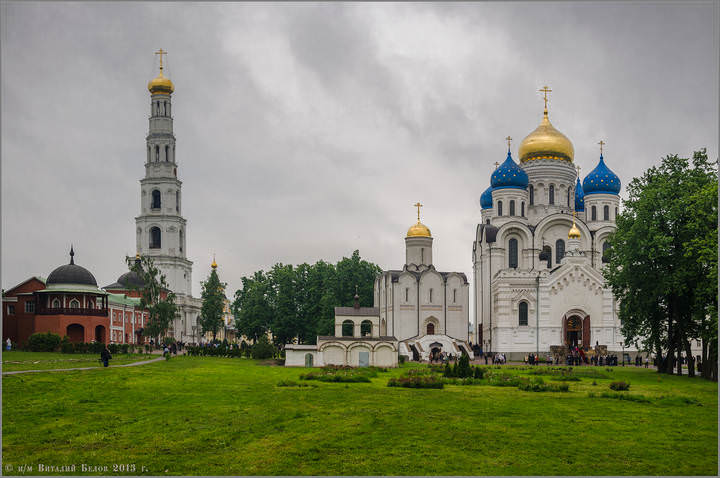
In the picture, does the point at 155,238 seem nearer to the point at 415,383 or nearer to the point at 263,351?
the point at 263,351

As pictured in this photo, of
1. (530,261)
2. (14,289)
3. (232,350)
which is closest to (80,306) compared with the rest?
(14,289)

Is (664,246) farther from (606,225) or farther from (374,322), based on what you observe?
A: (606,225)

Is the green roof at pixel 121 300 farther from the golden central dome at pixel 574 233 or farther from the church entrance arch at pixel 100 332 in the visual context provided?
the golden central dome at pixel 574 233

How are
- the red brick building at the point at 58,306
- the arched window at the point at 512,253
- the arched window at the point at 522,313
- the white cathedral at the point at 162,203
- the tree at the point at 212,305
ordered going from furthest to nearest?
the white cathedral at the point at 162,203
the tree at the point at 212,305
the arched window at the point at 512,253
the arched window at the point at 522,313
the red brick building at the point at 58,306

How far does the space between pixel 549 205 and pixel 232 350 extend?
29.2 meters

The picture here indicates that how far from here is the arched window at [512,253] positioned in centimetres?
5747

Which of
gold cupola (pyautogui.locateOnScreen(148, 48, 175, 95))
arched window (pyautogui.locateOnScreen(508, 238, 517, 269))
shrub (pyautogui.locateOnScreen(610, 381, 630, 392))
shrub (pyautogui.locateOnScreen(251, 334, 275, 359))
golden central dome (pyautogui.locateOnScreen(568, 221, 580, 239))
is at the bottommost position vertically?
shrub (pyautogui.locateOnScreen(251, 334, 275, 359))

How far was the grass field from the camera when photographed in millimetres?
14156

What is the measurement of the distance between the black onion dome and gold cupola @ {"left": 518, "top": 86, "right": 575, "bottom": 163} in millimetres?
36182

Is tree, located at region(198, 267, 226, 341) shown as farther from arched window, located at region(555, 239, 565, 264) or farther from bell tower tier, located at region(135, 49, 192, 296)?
arched window, located at region(555, 239, 565, 264)

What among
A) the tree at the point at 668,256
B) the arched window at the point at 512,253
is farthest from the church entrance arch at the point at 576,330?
the tree at the point at 668,256

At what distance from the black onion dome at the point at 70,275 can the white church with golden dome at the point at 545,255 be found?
96.8 feet

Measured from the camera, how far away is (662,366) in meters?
35.1

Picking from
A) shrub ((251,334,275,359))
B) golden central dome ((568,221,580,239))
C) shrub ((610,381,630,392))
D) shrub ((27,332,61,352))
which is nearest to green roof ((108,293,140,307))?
shrub ((27,332,61,352))
